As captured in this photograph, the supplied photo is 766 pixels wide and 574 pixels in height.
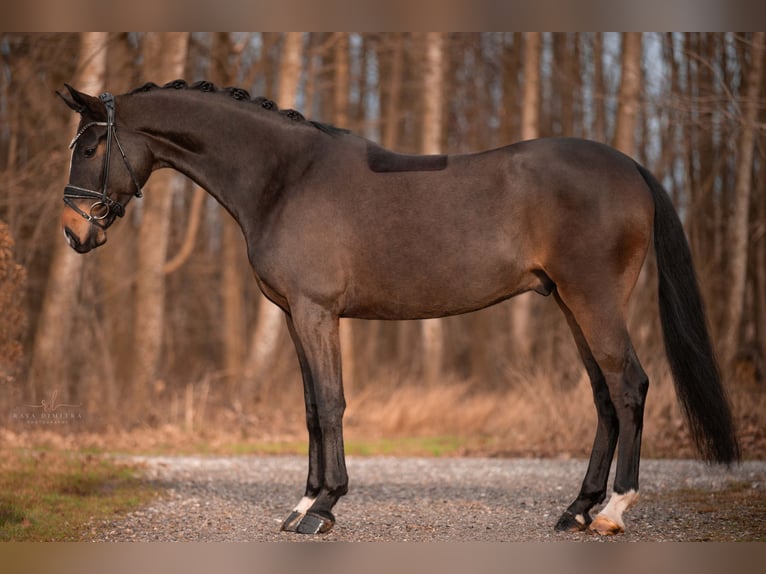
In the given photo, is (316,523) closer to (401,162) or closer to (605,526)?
(605,526)

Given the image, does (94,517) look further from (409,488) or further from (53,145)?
(53,145)

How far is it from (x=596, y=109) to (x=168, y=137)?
14.3 metres

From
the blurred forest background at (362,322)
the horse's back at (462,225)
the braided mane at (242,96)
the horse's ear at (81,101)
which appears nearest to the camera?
the horse's back at (462,225)

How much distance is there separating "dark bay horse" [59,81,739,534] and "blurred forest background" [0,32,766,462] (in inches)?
98.6

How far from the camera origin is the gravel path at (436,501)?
5.74 meters

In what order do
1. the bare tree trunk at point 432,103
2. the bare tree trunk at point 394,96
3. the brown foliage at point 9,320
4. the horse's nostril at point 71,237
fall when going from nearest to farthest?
the horse's nostril at point 71,237, the brown foliage at point 9,320, the bare tree trunk at point 432,103, the bare tree trunk at point 394,96

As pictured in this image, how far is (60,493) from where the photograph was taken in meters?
7.51

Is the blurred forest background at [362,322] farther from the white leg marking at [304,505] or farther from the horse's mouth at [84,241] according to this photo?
the white leg marking at [304,505]

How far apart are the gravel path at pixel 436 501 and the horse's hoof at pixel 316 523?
0.07 m

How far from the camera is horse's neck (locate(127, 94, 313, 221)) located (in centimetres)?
600

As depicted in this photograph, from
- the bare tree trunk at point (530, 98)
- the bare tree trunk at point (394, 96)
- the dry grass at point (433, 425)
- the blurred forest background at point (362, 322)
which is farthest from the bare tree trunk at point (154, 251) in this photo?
the bare tree trunk at point (530, 98)

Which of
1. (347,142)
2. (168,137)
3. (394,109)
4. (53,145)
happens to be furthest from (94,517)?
(394,109)

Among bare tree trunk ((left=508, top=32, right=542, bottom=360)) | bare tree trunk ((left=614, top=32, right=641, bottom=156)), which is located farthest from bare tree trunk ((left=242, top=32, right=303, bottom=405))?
bare tree trunk ((left=614, top=32, right=641, bottom=156))

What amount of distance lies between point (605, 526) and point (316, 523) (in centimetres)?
184
